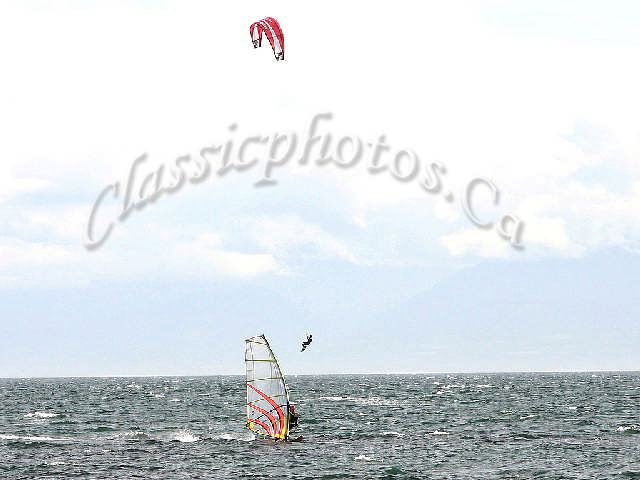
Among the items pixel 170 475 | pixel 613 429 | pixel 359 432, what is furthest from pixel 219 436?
pixel 613 429

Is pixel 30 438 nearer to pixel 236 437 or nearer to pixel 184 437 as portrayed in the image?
pixel 184 437

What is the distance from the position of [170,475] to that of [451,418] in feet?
133

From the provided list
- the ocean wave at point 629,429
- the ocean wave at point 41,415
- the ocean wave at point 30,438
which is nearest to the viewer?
the ocean wave at point 30,438

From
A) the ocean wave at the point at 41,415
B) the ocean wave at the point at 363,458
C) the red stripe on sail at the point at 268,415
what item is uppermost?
the red stripe on sail at the point at 268,415

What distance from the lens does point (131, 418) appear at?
285 feet

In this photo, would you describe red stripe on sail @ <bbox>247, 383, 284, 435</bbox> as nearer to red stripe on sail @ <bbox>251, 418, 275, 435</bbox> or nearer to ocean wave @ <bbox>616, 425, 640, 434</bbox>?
red stripe on sail @ <bbox>251, 418, 275, 435</bbox>

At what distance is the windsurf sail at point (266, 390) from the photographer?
59.4 metres

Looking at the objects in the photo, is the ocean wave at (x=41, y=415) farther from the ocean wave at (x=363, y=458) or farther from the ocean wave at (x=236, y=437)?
the ocean wave at (x=363, y=458)

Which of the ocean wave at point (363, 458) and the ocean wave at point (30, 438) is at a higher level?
the ocean wave at point (30, 438)

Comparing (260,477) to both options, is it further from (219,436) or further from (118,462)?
(219,436)

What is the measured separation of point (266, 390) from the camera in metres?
61.2

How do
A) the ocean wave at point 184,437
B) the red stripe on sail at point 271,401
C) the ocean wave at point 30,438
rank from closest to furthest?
the red stripe on sail at point 271,401, the ocean wave at point 184,437, the ocean wave at point 30,438

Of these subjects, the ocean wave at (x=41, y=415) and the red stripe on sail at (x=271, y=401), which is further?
the ocean wave at (x=41, y=415)

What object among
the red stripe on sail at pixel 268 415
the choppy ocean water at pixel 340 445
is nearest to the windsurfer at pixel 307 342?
the choppy ocean water at pixel 340 445
